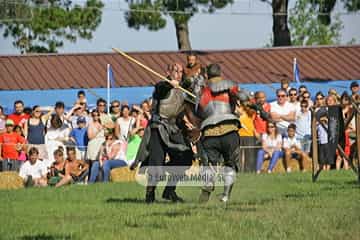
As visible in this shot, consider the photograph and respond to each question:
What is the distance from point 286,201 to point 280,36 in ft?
85.8

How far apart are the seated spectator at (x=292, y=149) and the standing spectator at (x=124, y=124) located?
3154 millimetres

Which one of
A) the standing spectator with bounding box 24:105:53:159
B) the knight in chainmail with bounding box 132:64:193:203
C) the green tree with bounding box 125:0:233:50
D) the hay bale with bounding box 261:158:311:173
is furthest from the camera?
the green tree with bounding box 125:0:233:50

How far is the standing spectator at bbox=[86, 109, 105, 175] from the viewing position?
2053 centimetres

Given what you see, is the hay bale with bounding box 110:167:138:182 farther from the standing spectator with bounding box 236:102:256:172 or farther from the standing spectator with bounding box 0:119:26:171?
the standing spectator with bounding box 236:102:256:172

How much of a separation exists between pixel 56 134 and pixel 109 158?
1.20 meters

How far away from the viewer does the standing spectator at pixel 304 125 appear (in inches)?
883

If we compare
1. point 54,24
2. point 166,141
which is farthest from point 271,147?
point 54,24

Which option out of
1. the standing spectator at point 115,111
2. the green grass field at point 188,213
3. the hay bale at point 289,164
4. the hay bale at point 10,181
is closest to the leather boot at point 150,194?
the green grass field at point 188,213

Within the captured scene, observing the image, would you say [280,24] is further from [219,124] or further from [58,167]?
[219,124]

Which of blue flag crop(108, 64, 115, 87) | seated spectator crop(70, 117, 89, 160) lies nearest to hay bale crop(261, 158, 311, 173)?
seated spectator crop(70, 117, 89, 160)

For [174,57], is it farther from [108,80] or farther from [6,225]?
[6,225]

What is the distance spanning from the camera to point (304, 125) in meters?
Answer: 22.6

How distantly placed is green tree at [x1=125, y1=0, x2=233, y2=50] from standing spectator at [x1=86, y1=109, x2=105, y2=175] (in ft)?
58.1

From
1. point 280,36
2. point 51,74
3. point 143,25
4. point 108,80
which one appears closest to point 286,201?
point 108,80
